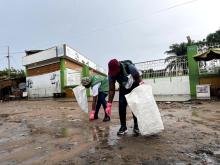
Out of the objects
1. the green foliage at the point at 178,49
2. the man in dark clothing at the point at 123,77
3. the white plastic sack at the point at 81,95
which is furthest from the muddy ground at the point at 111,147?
the green foliage at the point at 178,49

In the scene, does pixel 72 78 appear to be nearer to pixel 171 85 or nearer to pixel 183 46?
pixel 171 85

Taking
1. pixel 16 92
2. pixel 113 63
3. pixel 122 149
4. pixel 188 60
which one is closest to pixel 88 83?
pixel 113 63

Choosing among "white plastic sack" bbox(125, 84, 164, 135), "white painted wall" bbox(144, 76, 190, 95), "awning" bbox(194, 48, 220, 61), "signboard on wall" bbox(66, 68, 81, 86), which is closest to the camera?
"white plastic sack" bbox(125, 84, 164, 135)

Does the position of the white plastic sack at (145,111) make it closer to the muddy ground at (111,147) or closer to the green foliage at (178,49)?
the muddy ground at (111,147)

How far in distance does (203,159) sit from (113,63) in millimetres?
2198

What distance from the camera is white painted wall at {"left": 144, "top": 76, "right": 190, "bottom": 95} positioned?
46.1ft

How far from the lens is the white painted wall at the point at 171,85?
46.1 feet

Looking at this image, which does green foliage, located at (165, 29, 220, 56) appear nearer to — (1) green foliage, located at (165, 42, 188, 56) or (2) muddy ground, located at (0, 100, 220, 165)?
(1) green foliage, located at (165, 42, 188, 56)

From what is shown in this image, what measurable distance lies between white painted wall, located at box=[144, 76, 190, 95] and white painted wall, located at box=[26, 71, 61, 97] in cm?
Result: 1195

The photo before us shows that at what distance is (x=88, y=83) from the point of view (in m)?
6.86

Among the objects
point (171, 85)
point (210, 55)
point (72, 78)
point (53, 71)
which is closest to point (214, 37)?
point (72, 78)

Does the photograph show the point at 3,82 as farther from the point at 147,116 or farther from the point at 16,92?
the point at 147,116

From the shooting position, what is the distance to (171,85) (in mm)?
14719

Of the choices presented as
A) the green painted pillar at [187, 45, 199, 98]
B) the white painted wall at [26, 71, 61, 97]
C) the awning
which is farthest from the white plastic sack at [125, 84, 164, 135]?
the white painted wall at [26, 71, 61, 97]
